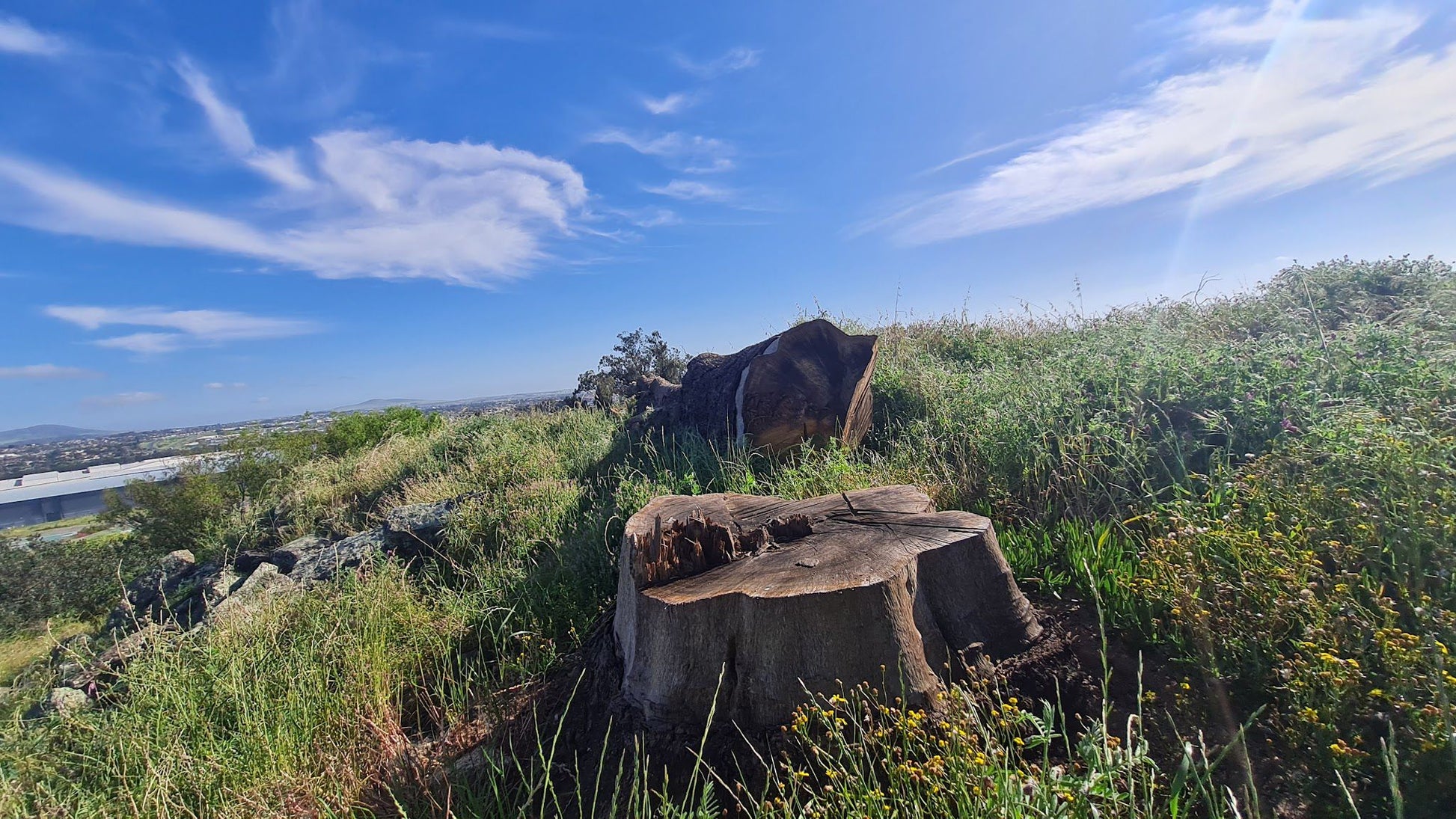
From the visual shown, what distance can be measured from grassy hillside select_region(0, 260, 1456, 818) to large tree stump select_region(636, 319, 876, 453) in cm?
36

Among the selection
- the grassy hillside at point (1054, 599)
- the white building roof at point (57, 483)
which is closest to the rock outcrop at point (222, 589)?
the grassy hillside at point (1054, 599)

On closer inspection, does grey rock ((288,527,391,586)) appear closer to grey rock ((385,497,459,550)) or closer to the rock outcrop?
the rock outcrop

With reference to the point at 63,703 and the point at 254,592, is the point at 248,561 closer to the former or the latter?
the point at 254,592

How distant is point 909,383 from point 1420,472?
13.6 feet

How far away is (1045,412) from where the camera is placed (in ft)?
12.2

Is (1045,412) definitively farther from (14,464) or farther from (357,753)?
(14,464)

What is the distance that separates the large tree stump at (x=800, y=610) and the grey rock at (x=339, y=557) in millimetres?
3255

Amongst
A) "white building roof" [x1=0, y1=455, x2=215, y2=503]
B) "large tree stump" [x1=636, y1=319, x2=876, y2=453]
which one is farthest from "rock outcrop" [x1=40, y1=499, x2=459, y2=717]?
"white building roof" [x1=0, y1=455, x2=215, y2=503]

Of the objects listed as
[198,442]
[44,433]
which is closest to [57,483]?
[198,442]

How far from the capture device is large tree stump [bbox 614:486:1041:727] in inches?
74.1

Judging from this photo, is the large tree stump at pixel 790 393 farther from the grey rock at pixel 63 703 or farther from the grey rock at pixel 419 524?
the grey rock at pixel 63 703

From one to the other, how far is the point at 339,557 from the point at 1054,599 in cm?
525

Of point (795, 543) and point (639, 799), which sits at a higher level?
point (795, 543)

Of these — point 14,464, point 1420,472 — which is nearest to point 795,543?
point 1420,472
